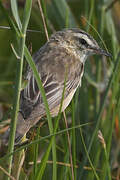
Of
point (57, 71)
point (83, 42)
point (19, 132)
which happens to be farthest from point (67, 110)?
point (19, 132)

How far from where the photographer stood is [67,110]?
15.3 ft

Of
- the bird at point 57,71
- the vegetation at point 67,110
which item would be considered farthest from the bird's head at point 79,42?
the vegetation at point 67,110

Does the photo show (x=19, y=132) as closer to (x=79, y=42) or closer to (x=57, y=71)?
(x=57, y=71)

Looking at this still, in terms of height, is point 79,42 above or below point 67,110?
above

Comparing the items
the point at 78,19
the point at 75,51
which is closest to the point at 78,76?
the point at 75,51

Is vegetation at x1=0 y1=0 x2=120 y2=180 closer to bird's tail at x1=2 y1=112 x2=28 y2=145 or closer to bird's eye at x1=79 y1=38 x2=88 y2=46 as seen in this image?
bird's tail at x1=2 y1=112 x2=28 y2=145

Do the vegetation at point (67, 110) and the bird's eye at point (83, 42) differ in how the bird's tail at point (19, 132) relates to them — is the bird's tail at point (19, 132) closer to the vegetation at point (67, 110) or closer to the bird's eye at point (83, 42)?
the vegetation at point (67, 110)

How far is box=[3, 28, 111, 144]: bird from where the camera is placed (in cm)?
417

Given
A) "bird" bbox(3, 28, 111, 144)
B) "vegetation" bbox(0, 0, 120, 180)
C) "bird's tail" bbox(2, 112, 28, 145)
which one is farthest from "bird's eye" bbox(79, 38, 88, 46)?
"bird's tail" bbox(2, 112, 28, 145)

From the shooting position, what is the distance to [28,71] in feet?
14.7

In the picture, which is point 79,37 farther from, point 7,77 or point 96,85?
point 7,77

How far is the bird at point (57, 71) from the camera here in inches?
164

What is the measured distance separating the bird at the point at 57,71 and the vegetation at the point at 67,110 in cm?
12

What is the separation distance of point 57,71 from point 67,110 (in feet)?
1.60
